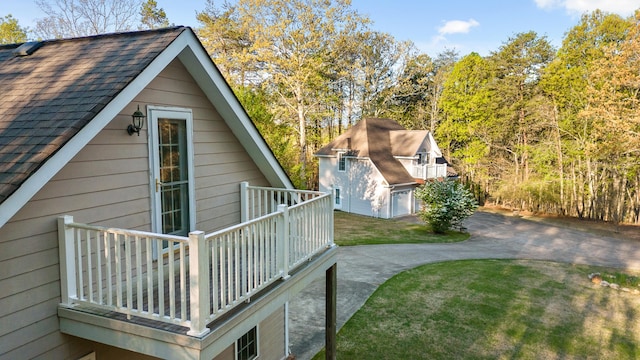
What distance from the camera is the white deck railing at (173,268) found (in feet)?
10.8

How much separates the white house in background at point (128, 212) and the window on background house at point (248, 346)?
0.99 ft

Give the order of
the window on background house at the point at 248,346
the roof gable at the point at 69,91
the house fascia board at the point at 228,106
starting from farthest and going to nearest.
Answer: the window on background house at the point at 248,346, the house fascia board at the point at 228,106, the roof gable at the point at 69,91

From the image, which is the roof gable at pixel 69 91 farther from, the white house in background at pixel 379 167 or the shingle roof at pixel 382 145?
the shingle roof at pixel 382 145

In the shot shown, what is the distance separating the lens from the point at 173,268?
3.33 meters

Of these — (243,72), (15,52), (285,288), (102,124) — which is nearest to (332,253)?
(285,288)

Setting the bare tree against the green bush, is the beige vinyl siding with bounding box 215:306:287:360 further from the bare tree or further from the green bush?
the bare tree

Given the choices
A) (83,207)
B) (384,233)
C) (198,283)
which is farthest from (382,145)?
(198,283)

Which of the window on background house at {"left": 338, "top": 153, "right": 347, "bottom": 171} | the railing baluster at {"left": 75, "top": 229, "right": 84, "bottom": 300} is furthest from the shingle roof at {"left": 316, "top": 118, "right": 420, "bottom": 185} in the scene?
the railing baluster at {"left": 75, "top": 229, "right": 84, "bottom": 300}

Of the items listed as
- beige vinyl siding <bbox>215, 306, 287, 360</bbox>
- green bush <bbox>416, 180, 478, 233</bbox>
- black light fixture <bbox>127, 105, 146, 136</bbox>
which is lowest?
beige vinyl siding <bbox>215, 306, 287, 360</bbox>

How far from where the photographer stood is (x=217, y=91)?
538 cm

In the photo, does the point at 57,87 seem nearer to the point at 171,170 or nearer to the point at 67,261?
the point at 171,170

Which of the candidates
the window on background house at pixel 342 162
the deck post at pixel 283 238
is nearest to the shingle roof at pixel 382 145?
the window on background house at pixel 342 162

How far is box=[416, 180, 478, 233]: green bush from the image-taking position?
63.5 feet

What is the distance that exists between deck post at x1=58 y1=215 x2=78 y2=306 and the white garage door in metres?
22.2
